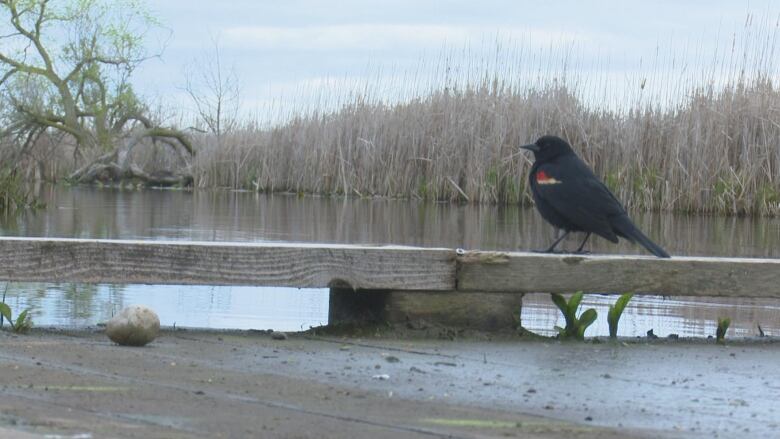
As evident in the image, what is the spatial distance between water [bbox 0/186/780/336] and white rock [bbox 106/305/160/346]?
115 cm

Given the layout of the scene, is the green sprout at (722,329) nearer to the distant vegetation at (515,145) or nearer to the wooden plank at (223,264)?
the wooden plank at (223,264)

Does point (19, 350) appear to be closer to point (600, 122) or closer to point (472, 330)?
point (472, 330)

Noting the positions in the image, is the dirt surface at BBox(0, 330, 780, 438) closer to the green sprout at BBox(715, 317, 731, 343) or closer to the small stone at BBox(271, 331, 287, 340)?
the small stone at BBox(271, 331, 287, 340)

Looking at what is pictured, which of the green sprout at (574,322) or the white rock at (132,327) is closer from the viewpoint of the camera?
the white rock at (132,327)

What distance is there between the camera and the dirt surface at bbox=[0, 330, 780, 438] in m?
3.34

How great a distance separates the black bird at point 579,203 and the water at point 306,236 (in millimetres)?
503

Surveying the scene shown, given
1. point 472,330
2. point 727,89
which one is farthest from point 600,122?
point 472,330

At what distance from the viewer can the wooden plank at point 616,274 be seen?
18.2ft

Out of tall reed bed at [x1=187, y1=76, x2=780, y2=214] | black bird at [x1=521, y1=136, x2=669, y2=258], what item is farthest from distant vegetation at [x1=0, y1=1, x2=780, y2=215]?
black bird at [x1=521, y1=136, x2=669, y2=258]

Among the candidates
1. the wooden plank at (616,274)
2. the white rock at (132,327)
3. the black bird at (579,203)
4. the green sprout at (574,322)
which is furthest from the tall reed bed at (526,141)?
the white rock at (132,327)

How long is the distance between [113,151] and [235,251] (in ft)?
82.7

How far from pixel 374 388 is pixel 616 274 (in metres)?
1.99

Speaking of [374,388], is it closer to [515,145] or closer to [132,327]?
[132,327]

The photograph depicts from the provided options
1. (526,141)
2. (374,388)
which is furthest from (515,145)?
(374,388)
